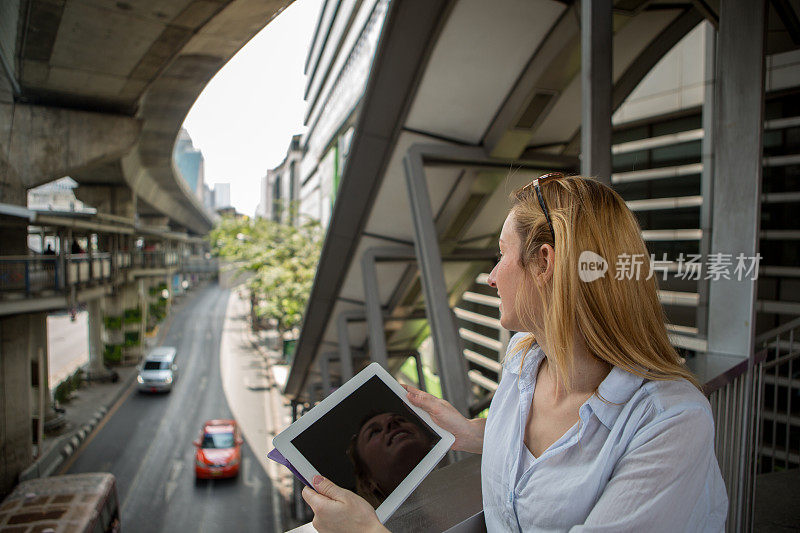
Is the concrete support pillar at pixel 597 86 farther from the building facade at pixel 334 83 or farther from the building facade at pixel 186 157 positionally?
the building facade at pixel 186 157

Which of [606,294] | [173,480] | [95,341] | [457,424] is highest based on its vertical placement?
[606,294]

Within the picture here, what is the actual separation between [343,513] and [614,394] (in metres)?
0.55

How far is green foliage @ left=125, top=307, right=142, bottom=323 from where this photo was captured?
22.7 metres

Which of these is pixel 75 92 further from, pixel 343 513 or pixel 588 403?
pixel 588 403

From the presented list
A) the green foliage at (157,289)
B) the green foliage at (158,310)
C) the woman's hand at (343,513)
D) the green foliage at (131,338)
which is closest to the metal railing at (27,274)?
the woman's hand at (343,513)

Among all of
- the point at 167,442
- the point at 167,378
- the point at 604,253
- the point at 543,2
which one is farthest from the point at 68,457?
the point at 604,253

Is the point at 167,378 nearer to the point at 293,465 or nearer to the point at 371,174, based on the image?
the point at 371,174

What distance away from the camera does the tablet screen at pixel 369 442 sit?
41.3 inches

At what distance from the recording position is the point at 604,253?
0.94 metres

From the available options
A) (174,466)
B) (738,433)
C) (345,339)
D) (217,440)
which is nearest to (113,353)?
(174,466)

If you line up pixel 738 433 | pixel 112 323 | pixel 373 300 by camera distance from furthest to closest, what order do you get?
1. pixel 112 323
2. pixel 373 300
3. pixel 738 433

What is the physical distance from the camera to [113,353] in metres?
Result: 21.2

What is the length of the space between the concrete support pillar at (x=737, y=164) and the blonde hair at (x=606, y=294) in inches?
71.5

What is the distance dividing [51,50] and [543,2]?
12.6 feet
